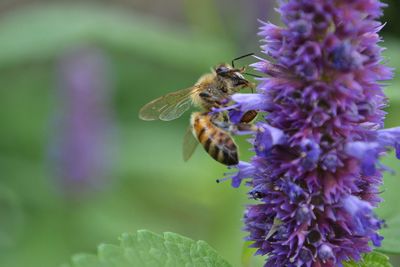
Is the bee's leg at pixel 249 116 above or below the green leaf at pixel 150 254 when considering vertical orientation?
above

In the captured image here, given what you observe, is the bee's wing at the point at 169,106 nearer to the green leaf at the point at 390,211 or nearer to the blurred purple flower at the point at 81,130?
the green leaf at the point at 390,211

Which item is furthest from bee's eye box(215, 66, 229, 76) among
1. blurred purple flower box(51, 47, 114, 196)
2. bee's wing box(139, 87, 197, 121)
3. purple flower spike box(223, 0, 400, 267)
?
blurred purple flower box(51, 47, 114, 196)

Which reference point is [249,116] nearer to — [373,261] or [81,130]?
[373,261]

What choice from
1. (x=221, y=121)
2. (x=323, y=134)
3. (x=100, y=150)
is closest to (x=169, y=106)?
(x=221, y=121)

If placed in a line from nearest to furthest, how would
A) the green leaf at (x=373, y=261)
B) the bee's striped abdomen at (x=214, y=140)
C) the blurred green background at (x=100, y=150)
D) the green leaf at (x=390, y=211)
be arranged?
the green leaf at (x=373, y=261), the green leaf at (x=390, y=211), the bee's striped abdomen at (x=214, y=140), the blurred green background at (x=100, y=150)

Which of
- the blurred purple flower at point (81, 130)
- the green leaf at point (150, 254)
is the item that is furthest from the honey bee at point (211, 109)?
the blurred purple flower at point (81, 130)
